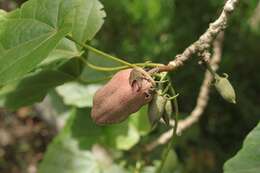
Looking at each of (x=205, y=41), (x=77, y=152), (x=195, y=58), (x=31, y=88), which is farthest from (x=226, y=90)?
(x=195, y=58)

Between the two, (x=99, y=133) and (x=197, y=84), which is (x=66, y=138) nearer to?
(x=99, y=133)

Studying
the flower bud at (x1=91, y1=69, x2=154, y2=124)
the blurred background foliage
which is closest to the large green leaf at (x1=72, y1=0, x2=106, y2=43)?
the flower bud at (x1=91, y1=69, x2=154, y2=124)

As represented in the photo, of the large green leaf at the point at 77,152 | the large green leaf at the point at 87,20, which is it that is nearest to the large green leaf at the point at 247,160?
the large green leaf at the point at 87,20

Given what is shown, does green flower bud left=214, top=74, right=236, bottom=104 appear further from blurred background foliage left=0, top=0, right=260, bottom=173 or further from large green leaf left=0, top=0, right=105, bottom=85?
blurred background foliage left=0, top=0, right=260, bottom=173

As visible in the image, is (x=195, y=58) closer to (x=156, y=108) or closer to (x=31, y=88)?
(x=31, y=88)

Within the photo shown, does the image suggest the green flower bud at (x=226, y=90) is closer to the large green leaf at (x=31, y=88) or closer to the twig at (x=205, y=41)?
the twig at (x=205, y=41)

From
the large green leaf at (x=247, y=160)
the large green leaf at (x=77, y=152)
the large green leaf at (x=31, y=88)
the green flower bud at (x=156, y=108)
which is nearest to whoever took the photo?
the green flower bud at (x=156, y=108)
